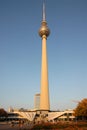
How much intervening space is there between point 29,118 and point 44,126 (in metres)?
73.5

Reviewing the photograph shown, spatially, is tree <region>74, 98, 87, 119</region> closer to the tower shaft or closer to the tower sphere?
the tower shaft

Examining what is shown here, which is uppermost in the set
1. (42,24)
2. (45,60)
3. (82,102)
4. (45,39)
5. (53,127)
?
(42,24)

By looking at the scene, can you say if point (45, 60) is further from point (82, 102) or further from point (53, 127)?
point (53, 127)

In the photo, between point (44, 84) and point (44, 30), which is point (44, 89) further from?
point (44, 30)

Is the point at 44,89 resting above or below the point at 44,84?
below

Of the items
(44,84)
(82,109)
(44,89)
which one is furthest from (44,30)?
(82,109)

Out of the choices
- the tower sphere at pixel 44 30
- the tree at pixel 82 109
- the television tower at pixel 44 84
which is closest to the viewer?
the tree at pixel 82 109

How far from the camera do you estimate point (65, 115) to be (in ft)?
408

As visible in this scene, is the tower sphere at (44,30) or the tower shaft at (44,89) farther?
the tower sphere at (44,30)

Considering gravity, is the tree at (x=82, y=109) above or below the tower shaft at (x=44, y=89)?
below

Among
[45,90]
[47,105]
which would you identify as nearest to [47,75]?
[45,90]

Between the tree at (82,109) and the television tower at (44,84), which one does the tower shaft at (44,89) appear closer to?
the television tower at (44,84)

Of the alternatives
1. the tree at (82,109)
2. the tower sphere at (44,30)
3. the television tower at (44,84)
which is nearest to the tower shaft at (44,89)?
the television tower at (44,84)

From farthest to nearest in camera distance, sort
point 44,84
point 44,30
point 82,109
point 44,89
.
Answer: point 44,30 < point 44,84 < point 44,89 < point 82,109
